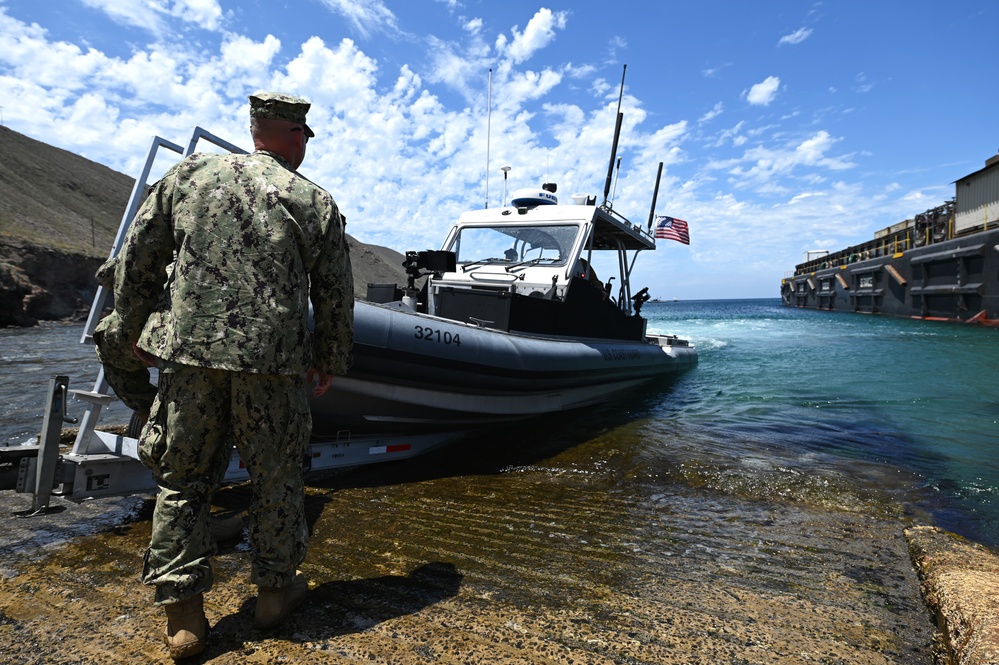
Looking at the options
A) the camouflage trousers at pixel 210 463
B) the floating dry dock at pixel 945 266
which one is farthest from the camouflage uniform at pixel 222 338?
the floating dry dock at pixel 945 266

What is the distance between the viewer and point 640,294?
9117 mm

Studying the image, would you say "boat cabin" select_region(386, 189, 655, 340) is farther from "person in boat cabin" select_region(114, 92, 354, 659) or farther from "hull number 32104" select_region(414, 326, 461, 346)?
"person in boat cabin" select_region(114, 92, 354, 659)

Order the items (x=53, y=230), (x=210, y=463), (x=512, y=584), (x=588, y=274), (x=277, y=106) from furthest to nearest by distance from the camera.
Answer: (x=53, y=230) < (x=588, y=274) < (x=512, y=584) < (x=277, y=106) < (x=210, y=463)

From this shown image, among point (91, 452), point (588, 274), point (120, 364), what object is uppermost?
point (588, 274)

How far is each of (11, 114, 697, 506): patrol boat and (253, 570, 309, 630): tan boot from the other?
1.28m

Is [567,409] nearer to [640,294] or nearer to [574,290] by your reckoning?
[574,290]

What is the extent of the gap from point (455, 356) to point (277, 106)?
95.3 inches

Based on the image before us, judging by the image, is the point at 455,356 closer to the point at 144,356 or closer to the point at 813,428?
the point at 144,356

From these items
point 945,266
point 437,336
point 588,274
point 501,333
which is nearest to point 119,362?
point 437,336

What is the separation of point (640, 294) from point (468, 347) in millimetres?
5758

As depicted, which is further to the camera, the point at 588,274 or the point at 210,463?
the point at 588,274

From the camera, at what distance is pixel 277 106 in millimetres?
1819

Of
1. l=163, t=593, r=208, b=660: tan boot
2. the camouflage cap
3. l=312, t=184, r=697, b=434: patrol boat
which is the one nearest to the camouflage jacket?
the camouflage cap

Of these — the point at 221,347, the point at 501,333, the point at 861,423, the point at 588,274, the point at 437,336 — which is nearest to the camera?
the point at 221,347
